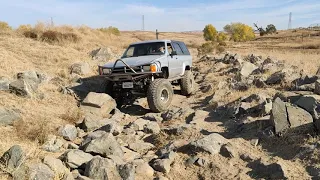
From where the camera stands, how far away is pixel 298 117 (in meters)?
5.54

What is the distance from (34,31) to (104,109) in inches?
538

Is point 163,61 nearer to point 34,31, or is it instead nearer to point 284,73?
point 284,73

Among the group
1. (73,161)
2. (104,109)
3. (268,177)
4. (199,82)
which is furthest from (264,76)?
(73,161)

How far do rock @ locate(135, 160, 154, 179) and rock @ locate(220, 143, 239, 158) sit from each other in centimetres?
121

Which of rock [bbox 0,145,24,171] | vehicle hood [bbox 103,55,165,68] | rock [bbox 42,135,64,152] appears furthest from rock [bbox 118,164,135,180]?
vehicle hood [bbox 103,55,165,68]

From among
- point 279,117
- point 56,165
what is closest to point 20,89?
point 56,165

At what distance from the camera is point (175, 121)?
7340 mm

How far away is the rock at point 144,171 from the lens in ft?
15.4

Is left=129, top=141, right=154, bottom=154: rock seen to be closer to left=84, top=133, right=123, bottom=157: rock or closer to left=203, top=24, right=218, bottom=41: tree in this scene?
left=84, top=133, right=123, bottom=157: rock

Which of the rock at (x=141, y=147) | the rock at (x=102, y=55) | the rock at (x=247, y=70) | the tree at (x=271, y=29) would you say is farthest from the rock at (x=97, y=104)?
the tree at (x=271, y=29)

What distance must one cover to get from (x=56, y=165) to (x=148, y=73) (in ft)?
13.8

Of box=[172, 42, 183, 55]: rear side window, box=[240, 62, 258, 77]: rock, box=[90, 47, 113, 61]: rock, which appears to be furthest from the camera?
box=[90, 47, 113, 61]: rock

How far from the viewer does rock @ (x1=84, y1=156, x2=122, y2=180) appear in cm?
428

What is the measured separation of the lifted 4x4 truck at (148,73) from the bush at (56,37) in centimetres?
1029
